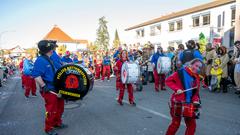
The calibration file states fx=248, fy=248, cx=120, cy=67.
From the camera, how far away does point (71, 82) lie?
505 cm

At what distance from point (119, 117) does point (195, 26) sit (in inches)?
1126

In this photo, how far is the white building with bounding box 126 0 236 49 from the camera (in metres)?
27.1

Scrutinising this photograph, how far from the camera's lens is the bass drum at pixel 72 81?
199 inches

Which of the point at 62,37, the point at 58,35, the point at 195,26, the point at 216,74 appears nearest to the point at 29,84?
the point at 216,74

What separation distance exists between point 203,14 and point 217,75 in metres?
23.0

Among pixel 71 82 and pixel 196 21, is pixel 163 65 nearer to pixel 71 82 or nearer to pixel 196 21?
pixel 71 82

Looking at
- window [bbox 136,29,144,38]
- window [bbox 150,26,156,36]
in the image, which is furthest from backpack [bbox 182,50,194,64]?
window [bbox 136,29,144,38]

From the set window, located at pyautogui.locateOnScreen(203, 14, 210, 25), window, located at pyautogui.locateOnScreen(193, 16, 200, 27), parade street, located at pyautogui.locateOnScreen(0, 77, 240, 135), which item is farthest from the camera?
window, located at pyautogui.locateOnScreen(193, 16, 200, 27)

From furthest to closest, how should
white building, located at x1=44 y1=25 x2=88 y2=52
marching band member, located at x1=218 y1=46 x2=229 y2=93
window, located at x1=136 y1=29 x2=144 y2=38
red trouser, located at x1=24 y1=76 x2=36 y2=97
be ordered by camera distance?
1. white building, located at x1=44 y1=25 x2=88 y2=52
2. window, located at x1=136 y1=29 x2=144 y2=38
3. red trouser, located at x1=24 y1=76 x2=36 y2=97
4. marching band member, located at x1=218 y1=46 x2=229 y2=93

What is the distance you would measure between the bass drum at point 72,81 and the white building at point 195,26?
18.5 meters

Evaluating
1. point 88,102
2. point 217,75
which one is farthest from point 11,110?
point 217,75

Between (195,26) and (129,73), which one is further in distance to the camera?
(195,26)

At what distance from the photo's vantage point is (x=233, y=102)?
26.1 ft

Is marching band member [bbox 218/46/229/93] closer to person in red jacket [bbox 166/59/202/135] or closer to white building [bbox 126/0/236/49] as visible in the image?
person in red jacket [bbox 166/59/202/135]
